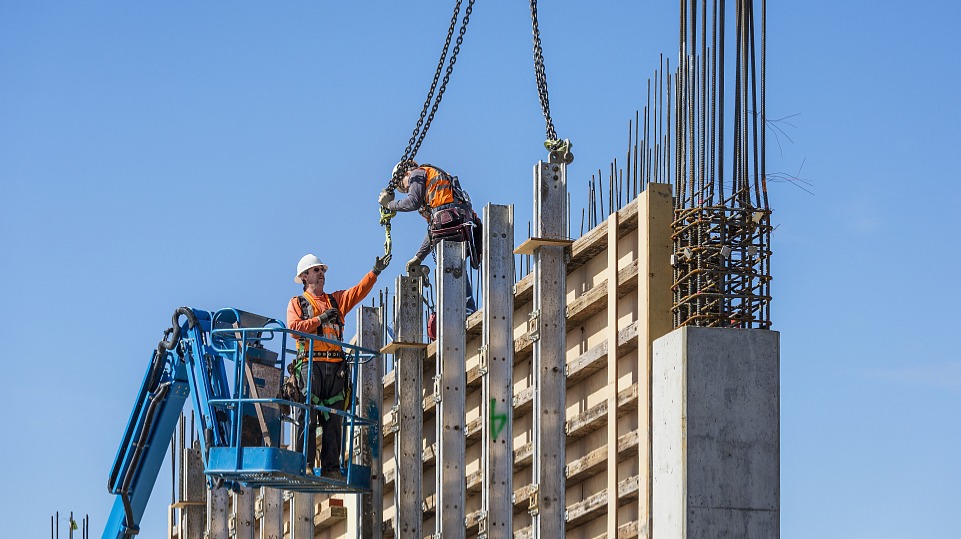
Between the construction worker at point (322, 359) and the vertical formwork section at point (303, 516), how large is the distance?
336cm

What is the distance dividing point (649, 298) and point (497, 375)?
2611mm

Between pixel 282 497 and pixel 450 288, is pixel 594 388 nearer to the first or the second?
pixel 450 288

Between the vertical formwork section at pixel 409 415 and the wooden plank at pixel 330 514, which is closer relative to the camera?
the vertical formwork section at pixel 409 415

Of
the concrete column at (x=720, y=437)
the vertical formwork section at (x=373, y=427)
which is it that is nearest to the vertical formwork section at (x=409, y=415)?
the vertical formwork section at (x=373, y=427)

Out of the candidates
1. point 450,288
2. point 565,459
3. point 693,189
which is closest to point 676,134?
point 693,189

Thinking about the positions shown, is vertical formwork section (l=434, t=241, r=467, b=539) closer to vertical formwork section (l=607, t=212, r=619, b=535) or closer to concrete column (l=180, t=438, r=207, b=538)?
Answer: vertical formwork section (l=607, t=212, r=619, b=535)

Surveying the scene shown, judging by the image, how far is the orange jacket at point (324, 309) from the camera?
15.4 metres

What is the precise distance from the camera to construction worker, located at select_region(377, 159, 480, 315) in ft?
55.5

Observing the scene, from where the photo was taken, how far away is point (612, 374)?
12.7 m

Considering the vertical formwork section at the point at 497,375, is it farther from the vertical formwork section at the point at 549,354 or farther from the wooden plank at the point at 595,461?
the wooden plank at the point at 595,461

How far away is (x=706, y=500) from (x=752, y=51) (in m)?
3.32

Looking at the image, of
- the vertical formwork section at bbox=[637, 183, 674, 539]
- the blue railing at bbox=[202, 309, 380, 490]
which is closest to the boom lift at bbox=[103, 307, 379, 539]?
the blue railing at bbox=[202, 309, 380, 490]

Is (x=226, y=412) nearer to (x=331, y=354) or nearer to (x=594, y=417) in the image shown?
(x=331, y=354)

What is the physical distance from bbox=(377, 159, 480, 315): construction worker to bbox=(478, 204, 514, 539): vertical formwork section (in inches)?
82.6
